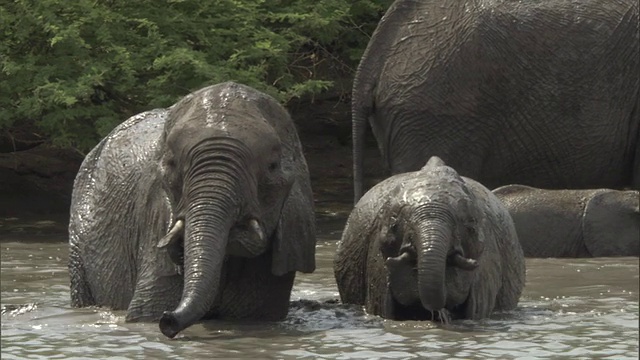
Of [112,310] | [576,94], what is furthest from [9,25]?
[112,310]

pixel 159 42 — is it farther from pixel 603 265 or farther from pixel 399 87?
pixel 603 265

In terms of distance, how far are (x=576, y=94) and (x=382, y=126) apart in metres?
1.61

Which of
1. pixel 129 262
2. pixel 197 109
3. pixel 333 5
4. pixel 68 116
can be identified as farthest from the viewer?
pixel 333 5

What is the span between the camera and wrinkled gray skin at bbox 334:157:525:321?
419 inches

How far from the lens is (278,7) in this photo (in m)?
18.1

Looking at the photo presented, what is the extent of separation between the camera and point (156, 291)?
10.3m

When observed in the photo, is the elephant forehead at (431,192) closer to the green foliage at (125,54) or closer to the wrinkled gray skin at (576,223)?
the wrinkled gray skin at (576,223)

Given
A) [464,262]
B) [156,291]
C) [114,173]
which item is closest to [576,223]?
Answer: [464,262]

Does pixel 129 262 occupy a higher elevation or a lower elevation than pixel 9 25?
lower

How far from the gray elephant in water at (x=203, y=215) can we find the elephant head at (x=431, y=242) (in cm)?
57

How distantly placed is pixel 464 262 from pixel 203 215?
175cm

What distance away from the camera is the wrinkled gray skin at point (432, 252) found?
10.6m

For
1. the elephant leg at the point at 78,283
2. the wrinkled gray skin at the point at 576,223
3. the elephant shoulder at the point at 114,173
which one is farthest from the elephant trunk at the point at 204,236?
the wrinkled gray skin at the point at 576,223

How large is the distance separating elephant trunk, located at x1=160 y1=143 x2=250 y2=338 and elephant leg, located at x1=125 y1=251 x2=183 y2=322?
517mm
